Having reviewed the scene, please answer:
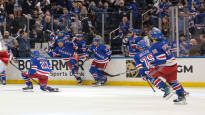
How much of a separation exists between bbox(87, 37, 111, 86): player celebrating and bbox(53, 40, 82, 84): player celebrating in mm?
627

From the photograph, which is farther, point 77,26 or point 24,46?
point 24,46

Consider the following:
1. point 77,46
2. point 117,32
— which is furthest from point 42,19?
point 117,32

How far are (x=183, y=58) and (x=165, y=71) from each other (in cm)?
499

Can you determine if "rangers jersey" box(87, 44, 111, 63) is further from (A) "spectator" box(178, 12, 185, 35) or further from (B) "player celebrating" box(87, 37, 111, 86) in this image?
(A) "spectator" box(178, 12, 185, 35)

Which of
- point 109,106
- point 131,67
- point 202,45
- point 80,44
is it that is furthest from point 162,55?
point 80,44

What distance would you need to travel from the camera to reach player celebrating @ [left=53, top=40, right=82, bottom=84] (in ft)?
51.0

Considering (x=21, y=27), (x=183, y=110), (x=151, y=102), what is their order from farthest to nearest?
1. (x=21, y=27)
2. (x=151, y=102)
3. (x=183, y=110)

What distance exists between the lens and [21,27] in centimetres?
1656

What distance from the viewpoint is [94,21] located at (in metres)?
15.4

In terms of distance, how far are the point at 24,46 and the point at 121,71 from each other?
378cm

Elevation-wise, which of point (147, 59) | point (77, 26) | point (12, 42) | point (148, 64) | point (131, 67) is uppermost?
point (77, 26)

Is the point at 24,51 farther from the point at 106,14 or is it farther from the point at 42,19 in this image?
the point at 106,14

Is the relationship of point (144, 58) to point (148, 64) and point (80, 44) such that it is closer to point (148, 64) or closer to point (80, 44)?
point (148, 64)

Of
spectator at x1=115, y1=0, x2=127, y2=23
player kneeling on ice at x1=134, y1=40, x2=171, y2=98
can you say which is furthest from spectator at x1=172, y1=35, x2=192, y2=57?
player kneeling on ice at x1=134, y1=40, x2=171, y2=98
